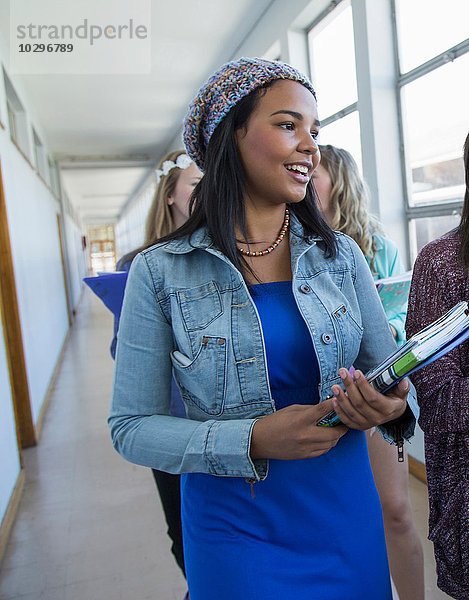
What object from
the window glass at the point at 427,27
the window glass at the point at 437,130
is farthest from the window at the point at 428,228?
the window glass at the point at 427,27

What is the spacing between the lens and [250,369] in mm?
971

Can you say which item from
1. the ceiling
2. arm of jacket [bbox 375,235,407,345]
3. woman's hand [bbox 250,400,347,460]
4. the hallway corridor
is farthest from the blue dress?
the ceiling

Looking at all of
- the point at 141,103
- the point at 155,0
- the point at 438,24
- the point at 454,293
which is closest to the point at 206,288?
the point at 454,293

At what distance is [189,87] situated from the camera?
22.4ft

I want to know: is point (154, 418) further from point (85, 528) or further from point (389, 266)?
point (85, 528)

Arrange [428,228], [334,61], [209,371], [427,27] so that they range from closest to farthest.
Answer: [209,371]
[427,27]
[428,228]
[334,61]

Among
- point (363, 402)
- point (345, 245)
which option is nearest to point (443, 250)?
point (345, 245)

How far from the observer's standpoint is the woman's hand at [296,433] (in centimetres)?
87

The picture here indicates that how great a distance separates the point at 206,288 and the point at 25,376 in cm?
356

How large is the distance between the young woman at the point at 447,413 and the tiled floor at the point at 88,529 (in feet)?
4.13

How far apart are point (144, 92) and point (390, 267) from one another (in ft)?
18.7

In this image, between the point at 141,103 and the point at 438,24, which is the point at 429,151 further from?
the point at 141,103

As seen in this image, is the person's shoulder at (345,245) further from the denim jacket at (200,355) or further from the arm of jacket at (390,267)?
the arm of jacket at (390,267)

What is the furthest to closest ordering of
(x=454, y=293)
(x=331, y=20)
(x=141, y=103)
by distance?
1. (x=141, y=103)
2. (x=331, y=20)
3. (x=454, y=293)
